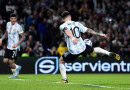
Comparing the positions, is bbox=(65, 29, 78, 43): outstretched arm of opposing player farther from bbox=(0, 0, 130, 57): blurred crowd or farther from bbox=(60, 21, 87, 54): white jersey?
bbox=(0, 0, 130, 57): blurred crowd

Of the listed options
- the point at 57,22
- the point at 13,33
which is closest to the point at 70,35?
the point at 13,33

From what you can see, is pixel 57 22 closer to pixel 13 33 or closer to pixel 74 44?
pixel 13 33

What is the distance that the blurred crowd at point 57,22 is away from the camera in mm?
24234

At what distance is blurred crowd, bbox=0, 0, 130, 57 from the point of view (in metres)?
24.2

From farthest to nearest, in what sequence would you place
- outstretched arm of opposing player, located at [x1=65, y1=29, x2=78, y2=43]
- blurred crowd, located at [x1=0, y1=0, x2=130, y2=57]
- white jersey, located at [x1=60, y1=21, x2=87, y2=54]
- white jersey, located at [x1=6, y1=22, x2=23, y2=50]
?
1. blurred crowd, located at [x1=0, y1=0, x2=130, y2=57]
2. white jersey, located at [x1=6, y1=22, x2=23, y2=50]
3. white jersey, located at [x1=60, y1=21, x2=87, y2=54]
4. outstretched arm of opposing player, located at [x1=65, y1=29, x2=78, y2=43]

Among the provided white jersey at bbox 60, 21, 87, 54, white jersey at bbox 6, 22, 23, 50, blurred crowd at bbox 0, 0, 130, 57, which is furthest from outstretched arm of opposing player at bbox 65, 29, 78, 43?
blurred crowd at bbox 0, 0, 130, 57

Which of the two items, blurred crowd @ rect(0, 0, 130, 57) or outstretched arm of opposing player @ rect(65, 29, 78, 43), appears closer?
outstretched arm of opposing player @ rect(65, 29, 78, 43)

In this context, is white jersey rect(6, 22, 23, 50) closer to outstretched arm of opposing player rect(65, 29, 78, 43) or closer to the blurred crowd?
outstretched arm of opposing player rect(65, 29, 78, 43)

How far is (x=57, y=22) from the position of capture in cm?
2577

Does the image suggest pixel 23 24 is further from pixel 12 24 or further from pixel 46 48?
pixel 12 24

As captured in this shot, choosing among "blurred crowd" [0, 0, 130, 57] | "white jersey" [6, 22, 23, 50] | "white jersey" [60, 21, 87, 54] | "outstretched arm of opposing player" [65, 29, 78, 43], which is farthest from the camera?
"blurred crowd" [0, 0, 130, 57]

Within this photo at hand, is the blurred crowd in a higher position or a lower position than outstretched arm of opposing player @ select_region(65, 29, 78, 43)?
higher

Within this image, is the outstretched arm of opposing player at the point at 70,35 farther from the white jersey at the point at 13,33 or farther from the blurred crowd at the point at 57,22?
the blurred crowd at the point at 57,22

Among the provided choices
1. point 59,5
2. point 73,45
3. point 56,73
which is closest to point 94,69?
point 56,73
